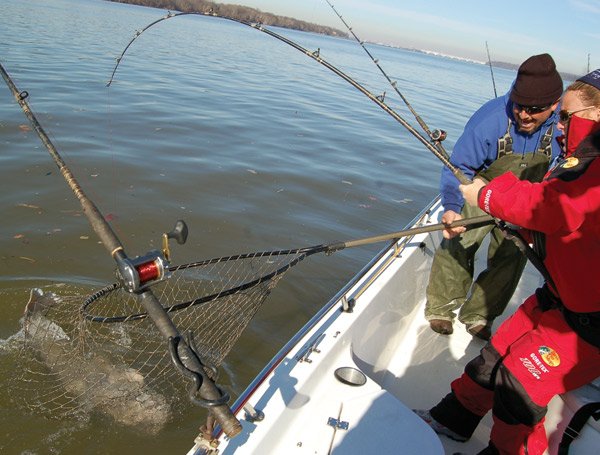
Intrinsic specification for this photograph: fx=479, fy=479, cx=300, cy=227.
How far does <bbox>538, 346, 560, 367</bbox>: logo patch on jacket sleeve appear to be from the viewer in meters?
2.09

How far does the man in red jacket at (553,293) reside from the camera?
1876 mm

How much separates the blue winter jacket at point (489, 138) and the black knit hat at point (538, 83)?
0.29 metres

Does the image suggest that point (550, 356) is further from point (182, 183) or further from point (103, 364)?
point (182, 183)

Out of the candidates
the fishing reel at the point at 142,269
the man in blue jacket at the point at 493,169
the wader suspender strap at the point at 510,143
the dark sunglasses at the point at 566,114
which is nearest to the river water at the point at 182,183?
the man in blue jacket at the point at 493,169

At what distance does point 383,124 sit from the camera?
13.6 meters

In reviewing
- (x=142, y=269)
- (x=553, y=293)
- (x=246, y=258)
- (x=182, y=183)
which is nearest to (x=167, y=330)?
(x=142, y=269)

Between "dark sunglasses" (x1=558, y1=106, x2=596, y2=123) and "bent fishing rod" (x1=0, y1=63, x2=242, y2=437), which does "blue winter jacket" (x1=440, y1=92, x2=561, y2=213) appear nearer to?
"dark sunglasses" (x1=558, y1=106, x2=596, y2=123)

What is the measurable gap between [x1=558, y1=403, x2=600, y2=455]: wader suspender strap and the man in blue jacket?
45.5 inches

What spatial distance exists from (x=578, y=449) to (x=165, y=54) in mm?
18912

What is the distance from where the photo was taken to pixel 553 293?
2234mm

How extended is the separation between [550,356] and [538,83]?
153cm

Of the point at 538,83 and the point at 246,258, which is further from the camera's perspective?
the point at 538,83

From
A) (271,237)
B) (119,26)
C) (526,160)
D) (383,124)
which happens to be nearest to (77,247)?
(271,237)

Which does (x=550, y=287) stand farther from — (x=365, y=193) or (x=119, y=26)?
(x=119, y=26)
